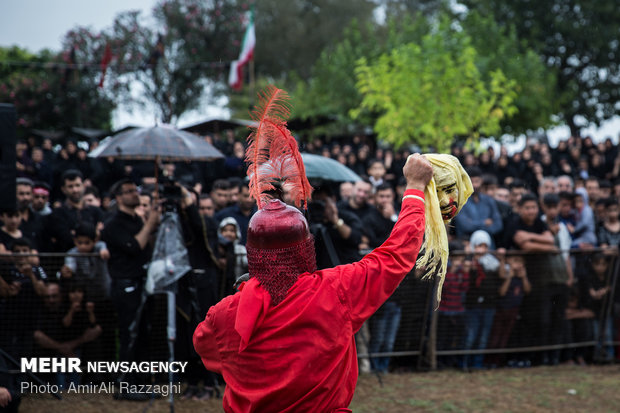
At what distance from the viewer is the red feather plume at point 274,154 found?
2.91 metres

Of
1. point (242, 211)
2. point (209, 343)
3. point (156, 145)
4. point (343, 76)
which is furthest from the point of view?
point (343, 76)

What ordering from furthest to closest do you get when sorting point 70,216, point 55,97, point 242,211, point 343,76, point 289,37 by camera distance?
point 289,37
point 55,97
point 343,76
point 242,211
point 70,216

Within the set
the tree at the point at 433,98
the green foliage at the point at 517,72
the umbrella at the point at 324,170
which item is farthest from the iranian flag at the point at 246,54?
the umbrella at the point at 324,170

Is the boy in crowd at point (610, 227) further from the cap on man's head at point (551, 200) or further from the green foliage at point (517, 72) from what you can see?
the green foliage at point (517, 72)

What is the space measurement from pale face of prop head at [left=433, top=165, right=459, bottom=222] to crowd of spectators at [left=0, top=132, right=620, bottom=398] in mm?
3408

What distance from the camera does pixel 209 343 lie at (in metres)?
2.72

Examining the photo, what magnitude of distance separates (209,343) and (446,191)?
1.19 meters

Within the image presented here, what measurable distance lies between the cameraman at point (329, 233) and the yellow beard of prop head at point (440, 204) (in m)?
3.23

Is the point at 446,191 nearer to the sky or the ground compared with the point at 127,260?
nearer to the sky

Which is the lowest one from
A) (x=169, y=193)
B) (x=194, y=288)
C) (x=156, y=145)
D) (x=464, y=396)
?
(x=464, y=396)

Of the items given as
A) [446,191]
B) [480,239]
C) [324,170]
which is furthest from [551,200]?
[446,191]

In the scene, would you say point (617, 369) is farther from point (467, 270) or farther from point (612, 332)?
point (467, 270)

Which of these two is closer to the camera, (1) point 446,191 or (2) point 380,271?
(2) point 380,271

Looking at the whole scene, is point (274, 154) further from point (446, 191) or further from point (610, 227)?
point (610, 227)
